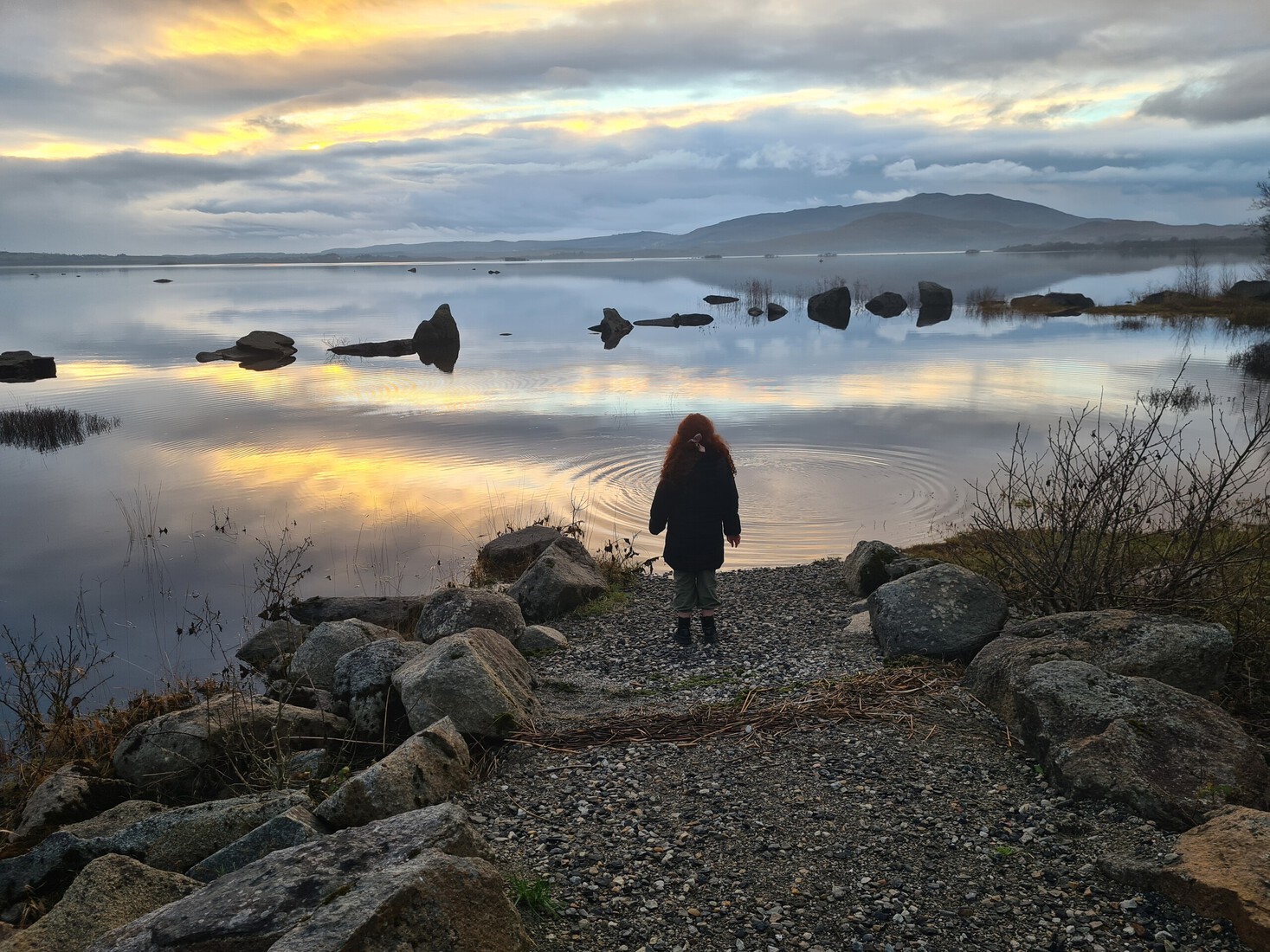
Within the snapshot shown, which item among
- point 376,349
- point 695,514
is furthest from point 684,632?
point 376,349

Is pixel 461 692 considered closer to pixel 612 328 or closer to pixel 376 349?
pixel 376 349

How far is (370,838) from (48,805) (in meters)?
4.16

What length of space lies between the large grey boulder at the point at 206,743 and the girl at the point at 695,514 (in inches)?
176

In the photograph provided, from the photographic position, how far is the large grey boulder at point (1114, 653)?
718cm

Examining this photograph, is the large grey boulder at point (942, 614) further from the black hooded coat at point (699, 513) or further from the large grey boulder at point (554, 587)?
the large grey boulder at point (554, 587)

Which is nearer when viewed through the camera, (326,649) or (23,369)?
(326,649)

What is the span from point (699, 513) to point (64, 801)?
6.93m

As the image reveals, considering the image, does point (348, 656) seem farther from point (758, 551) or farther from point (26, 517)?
point (26, 517)

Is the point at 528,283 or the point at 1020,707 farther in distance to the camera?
the point at 528,283

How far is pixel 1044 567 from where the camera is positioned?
9641mm

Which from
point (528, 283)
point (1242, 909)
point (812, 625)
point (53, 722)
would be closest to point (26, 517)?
point (53, 722)

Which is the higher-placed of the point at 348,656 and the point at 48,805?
the point at 348,656

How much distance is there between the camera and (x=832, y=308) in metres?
62.0

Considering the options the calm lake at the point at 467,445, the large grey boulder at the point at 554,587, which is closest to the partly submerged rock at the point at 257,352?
the calm lake at the point at 467,445
